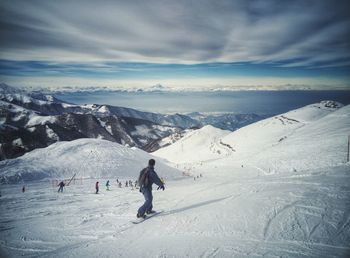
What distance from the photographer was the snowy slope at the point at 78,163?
138 ft

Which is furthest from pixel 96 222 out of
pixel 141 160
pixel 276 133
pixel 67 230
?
pixel 276 133

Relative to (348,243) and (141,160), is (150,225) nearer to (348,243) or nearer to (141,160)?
(348,243)

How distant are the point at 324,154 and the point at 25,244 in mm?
53580

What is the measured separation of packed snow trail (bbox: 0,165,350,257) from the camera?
25.7 ft

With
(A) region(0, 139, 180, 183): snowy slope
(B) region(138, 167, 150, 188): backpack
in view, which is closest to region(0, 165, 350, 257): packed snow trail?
(B) region(138, 167, 150, 188): backpack

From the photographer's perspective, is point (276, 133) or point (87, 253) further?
point (276, 133)

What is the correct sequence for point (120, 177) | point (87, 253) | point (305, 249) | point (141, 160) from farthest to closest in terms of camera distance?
point (141, 160) < point (120, 177) < point (87, 253) < point (305, 249)

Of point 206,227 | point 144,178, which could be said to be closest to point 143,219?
point 144,178

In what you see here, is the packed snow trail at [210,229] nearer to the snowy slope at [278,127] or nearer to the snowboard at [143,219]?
the snowboard at [143,219]

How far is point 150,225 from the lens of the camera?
10500 millimetres

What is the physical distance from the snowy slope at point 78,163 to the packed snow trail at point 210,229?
105 feet

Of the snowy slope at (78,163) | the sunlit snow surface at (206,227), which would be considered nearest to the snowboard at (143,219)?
the sunlit snow surface at (206,227)

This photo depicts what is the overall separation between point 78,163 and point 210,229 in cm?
4577

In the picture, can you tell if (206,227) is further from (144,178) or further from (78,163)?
(78,163)
